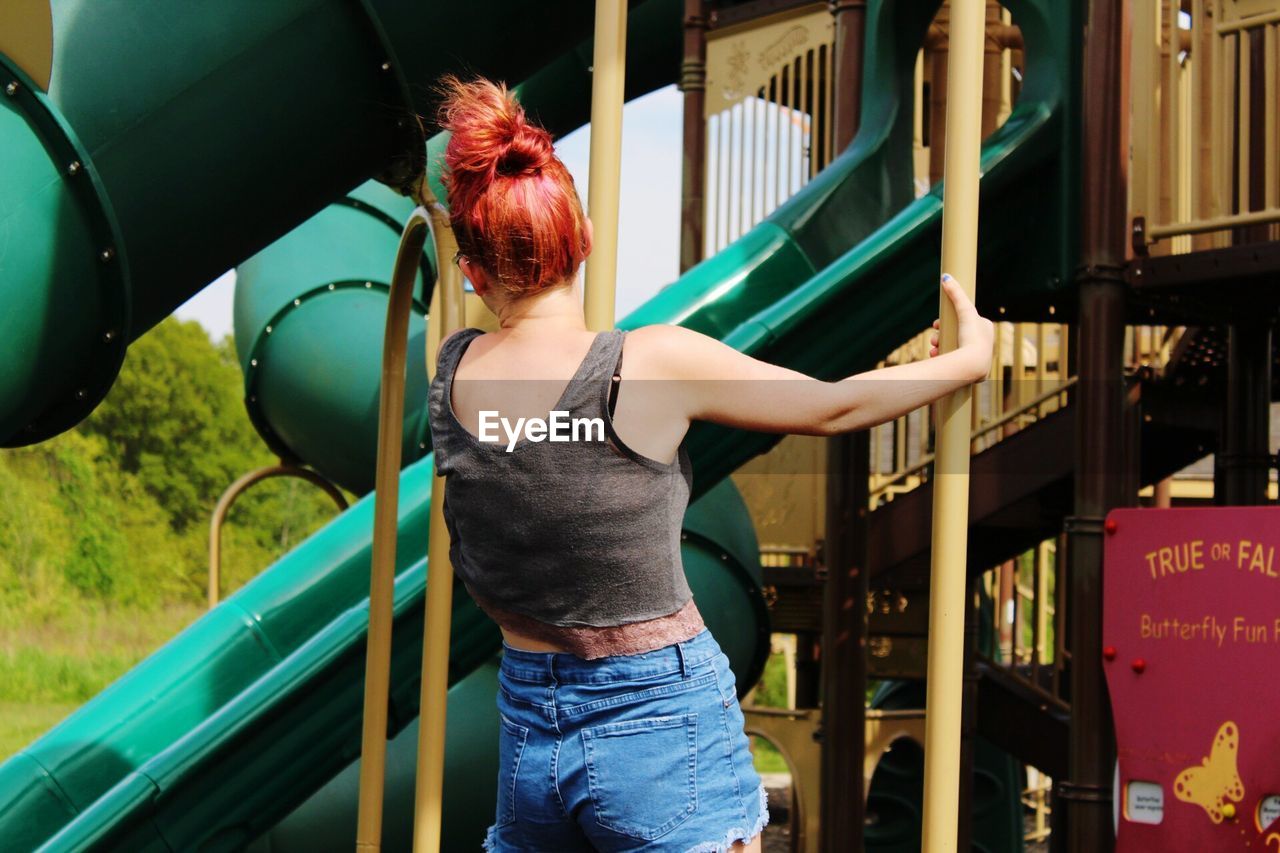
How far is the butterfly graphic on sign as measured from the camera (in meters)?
4.00

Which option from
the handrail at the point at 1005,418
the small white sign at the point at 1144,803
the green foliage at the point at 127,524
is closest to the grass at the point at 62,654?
the green foliage at the point at 127,524

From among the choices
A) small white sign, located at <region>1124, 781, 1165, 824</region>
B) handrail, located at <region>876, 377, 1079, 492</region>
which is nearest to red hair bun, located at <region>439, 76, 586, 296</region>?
small white sign, located at <region>1124, 781, 1165, 824</region>

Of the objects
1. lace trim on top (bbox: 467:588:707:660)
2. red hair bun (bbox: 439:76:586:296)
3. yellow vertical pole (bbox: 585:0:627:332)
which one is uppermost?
yellow vertical pole (bbox: 585:0:627:332)

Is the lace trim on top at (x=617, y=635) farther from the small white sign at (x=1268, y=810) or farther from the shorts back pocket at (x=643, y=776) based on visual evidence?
the small white sign at (x=1268, y=810)

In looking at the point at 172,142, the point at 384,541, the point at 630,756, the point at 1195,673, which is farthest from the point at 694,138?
the point at 630,756

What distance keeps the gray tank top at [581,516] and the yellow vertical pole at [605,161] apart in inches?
17.0

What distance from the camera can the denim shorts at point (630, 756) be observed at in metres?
1.67

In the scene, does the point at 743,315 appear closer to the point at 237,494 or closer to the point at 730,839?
the point at 730,839

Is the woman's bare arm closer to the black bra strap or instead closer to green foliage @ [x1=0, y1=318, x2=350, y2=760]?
the black bra strap

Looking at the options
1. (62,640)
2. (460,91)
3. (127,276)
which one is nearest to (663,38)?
(127,276)

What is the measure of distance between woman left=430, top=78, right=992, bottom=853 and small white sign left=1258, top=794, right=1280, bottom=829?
2.59 meters

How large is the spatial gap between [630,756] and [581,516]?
251mm

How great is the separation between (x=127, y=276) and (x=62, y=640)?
1620cm

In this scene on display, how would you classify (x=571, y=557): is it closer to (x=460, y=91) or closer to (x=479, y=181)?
(x=479, y=181)
